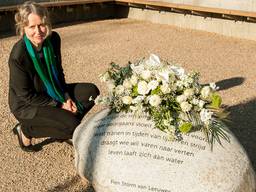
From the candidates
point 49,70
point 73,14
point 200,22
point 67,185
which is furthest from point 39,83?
point 73,14

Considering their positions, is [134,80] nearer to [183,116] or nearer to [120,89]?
[120,89]

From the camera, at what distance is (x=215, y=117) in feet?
14.1

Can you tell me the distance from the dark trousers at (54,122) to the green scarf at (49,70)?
0.66 ft

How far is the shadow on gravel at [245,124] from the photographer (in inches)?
221

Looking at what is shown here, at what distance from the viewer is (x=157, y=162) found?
3.74m

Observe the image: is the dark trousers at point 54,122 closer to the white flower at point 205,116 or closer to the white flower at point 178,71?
the white flower at point 178,71

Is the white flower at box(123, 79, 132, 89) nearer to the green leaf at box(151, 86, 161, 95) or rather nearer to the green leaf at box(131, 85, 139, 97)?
the green leaf at box(131, 85, 139, 97)

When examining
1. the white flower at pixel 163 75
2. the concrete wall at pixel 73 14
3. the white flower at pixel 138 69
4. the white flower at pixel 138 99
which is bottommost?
the concrete wall at pixel 73 14

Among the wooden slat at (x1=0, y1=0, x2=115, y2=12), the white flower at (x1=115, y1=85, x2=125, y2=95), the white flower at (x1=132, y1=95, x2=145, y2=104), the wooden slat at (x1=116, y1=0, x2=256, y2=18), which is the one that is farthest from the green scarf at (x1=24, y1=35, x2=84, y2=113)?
the wooden slat at (x1=0, y1=0, x2=115, y2=12)

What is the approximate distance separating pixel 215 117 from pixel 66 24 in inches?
395

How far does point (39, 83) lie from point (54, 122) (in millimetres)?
490

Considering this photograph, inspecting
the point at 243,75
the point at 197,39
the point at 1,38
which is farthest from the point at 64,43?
the point at 243,75

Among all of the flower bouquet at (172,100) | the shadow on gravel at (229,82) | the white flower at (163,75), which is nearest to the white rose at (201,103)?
the flower bouquet at (172,100)

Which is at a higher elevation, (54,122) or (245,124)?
(54,122)
